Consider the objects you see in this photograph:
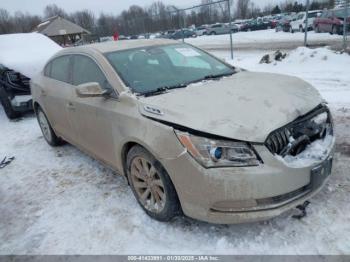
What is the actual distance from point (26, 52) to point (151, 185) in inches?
263

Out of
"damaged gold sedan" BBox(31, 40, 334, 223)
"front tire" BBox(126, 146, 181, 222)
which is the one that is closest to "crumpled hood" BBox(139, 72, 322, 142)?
"damaged gold sedan" BBox(31, 40, 334, 223)

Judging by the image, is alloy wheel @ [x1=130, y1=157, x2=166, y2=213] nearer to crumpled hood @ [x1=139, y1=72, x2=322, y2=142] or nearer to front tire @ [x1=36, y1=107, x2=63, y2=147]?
crumpled hood @ [x1=139, y1=72, x2=322, y2=142]

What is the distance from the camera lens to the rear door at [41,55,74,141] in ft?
14.3

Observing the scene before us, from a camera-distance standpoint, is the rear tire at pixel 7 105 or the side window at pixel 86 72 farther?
the rear tire at pixel 7 105

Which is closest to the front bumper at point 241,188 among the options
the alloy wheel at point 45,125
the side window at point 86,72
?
the side window at point 86,72

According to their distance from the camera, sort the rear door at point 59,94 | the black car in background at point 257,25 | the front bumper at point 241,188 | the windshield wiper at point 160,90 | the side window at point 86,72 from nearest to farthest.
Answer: the front bumper at point 241,188 → the windshield wiper at point 160,90 → the side window at point 86,72 → the rear door at point 59,94 → the black car in background at point 257,25

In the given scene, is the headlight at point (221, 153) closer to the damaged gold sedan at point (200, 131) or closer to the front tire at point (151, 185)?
the damaged gold sedan at point (200, 131)

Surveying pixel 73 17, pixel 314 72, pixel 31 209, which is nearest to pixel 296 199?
pixel 31 209

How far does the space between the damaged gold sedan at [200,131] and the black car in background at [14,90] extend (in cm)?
392

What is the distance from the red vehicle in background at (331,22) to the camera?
60.6 feet

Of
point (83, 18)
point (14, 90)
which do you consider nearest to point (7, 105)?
point (14, 90)

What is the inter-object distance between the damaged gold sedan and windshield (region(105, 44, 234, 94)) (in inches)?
0.4

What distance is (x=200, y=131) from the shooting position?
2.56m

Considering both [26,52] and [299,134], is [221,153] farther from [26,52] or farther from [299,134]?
[26,52]
